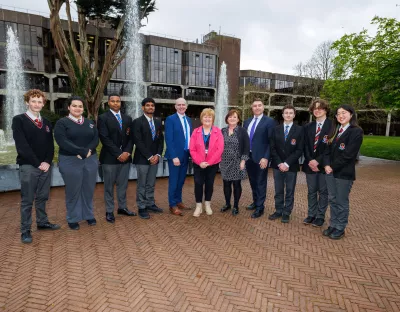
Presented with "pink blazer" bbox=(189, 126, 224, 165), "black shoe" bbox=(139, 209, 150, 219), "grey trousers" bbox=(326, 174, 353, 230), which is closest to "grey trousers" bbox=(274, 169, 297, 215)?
"grey trousers" bbox=(326, 174, 353, 230)

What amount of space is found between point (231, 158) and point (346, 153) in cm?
194

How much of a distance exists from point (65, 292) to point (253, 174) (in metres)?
3.79

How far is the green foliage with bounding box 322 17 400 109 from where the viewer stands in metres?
13.3

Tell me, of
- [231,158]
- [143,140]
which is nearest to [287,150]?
[231,158]

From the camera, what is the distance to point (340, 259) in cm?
370

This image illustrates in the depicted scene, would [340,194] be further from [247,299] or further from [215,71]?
[215,71]

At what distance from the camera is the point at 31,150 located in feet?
12.7

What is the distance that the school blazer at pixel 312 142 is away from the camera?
4.45m

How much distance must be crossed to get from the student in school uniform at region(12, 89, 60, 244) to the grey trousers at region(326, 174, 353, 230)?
178 inches

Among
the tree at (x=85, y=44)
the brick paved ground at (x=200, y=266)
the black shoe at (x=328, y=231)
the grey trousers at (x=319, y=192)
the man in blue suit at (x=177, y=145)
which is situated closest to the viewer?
the brick paved ground at (x=200, y=266)

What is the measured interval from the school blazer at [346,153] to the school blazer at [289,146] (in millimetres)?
608

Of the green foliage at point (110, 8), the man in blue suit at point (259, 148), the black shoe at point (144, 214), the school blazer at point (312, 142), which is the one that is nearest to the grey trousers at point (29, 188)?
the black shoe at point (144, 214)

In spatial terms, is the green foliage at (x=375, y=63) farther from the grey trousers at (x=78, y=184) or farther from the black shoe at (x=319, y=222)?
the grey trousers at (x=78, y=184)

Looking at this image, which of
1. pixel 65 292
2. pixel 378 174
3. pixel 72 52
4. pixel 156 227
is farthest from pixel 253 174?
pixel 72 52
